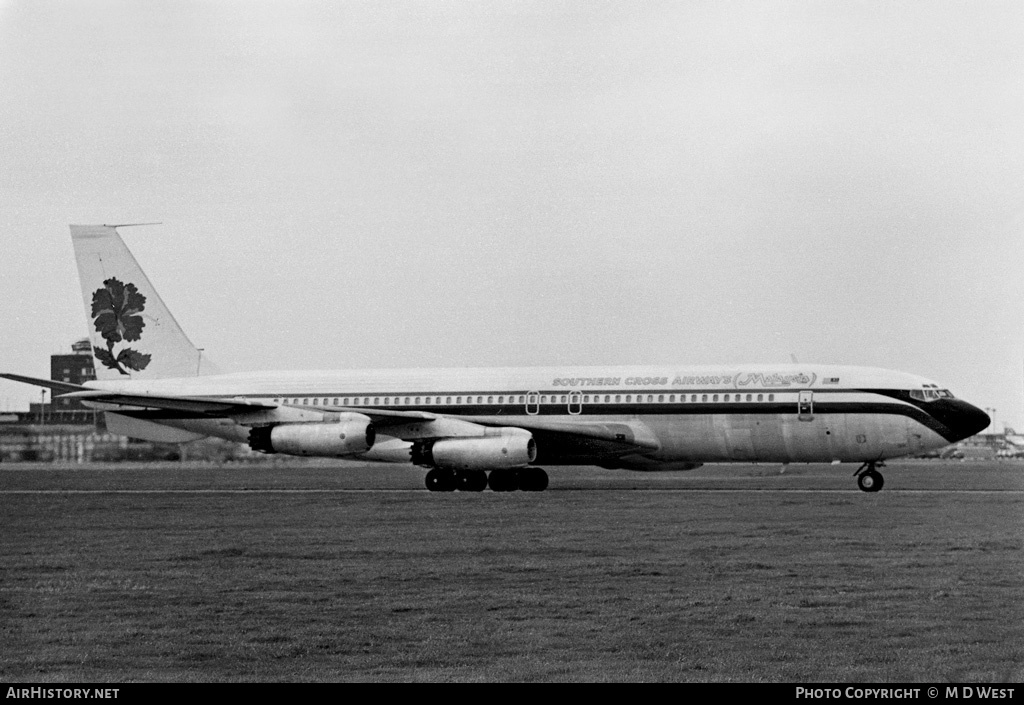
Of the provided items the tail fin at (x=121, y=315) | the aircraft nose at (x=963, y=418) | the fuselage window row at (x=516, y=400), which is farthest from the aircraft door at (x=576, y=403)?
the tail fin at (x=121, y=315)

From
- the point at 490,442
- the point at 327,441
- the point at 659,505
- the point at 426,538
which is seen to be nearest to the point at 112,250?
the point at 327,441

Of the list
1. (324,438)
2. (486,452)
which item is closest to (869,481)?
(486,452)

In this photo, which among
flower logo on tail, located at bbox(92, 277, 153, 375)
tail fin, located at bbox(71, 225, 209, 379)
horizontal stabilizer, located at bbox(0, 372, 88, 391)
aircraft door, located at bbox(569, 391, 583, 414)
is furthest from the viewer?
flower logo on tail, located at bbox(92, 277, 153, 375)

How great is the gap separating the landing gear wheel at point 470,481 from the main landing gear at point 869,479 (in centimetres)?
980

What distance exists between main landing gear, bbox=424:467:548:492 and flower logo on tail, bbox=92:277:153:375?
11.5 metres

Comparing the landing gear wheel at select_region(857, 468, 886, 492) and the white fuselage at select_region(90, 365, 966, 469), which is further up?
the white fuselage at select_region(90, 365, 966, 469)

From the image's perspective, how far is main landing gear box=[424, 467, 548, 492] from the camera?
36.8 meters

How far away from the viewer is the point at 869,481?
34.8m

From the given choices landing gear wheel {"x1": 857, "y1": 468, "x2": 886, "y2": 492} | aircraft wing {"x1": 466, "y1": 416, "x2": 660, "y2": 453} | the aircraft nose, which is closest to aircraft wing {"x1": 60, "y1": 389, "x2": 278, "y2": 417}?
aircraft wing {"x1": 466, "y1": 416, "x2": 660, "y2": 453}

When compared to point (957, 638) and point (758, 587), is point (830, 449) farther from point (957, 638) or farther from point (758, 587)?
point (957, 638)

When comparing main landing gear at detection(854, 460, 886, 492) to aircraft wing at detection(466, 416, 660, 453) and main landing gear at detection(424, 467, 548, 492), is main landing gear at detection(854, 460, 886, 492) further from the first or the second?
main landing gear at detection(424, 467, 548, 492)

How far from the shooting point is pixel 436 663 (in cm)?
1089

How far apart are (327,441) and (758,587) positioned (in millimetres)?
22472
